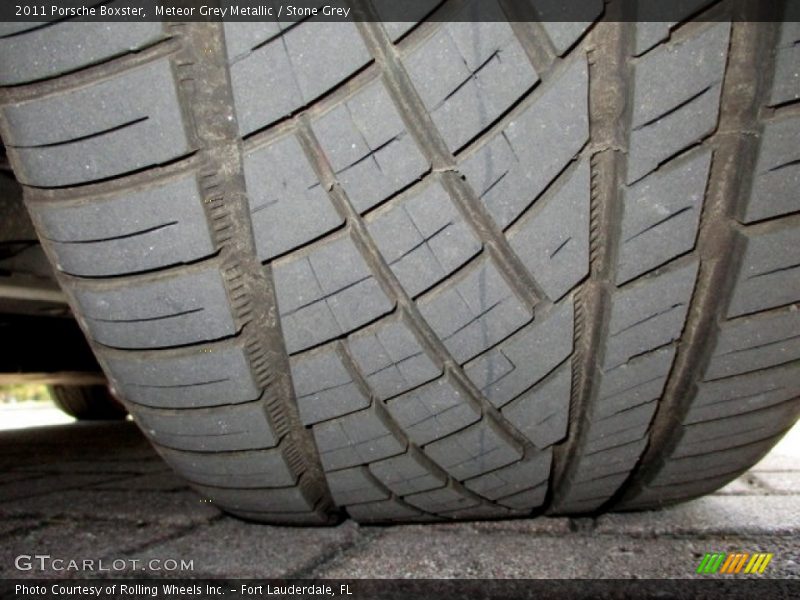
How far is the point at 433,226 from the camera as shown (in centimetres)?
45

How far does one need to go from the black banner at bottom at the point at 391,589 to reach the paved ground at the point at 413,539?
2cm

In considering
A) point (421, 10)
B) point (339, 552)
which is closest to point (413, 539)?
point (339, 552)

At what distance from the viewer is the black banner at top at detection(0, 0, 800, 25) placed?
0.39 meters

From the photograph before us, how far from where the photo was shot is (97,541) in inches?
26.9

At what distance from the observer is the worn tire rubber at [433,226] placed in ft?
1.34

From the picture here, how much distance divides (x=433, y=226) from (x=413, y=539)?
381 millimetres

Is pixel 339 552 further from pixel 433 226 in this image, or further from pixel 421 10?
pixel 421 10

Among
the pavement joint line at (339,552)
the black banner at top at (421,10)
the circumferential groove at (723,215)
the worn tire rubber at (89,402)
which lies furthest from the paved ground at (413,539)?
the worn tire rubber at (89,402)

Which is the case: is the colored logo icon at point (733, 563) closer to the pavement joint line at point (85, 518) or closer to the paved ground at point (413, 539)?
the paved ground at point (413, 539)

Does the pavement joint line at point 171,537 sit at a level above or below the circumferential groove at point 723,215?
below

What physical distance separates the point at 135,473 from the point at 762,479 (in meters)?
1.11

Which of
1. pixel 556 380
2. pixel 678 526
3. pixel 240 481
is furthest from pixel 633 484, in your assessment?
pixel 240 481

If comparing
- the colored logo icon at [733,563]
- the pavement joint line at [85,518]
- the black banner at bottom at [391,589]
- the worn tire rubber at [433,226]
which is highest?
the worn tire rubber at [433,226]

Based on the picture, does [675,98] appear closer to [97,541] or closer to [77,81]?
[77,81]
